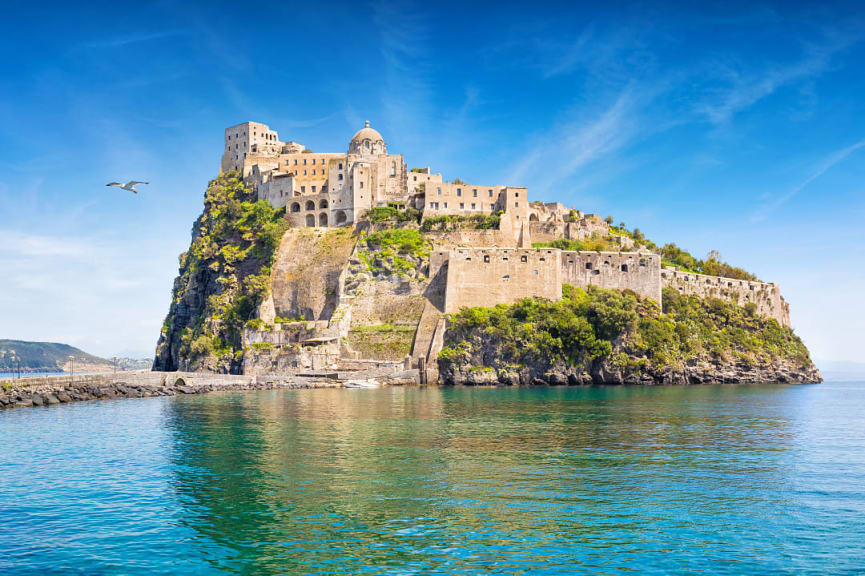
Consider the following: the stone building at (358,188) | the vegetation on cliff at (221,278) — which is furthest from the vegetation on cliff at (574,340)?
the vegetation on cliff at (221,278)

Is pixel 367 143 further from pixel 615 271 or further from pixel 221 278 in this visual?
pixel 615 271

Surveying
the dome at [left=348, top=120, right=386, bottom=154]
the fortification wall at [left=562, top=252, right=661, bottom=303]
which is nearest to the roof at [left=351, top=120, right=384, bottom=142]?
the dome at [left=348, top=120, right=386, bottom=154]

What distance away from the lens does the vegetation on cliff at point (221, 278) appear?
232 ft

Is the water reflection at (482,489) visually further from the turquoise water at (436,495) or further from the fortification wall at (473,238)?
the fortification wall at (473,238)

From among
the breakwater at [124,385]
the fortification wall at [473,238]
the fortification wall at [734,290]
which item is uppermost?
the fortification wall at [473,238]

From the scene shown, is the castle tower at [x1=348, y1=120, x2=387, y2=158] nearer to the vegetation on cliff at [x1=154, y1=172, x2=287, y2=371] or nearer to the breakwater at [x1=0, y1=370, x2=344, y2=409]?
the vegetation on cliff at [x1=154, y1=172, x2=287, y2=371]

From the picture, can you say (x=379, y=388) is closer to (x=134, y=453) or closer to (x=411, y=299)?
(x=411, y=299)

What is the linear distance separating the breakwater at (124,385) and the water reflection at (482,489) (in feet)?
50.8

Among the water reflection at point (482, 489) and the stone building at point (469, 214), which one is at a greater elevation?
the stone building at point (469, 214)

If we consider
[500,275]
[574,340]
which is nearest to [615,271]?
[574,340]

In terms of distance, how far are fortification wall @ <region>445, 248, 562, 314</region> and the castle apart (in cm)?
9

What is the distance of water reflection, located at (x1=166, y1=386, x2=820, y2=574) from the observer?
1397 centimetres

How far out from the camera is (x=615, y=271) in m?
67.0

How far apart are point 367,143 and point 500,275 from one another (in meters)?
23.8
